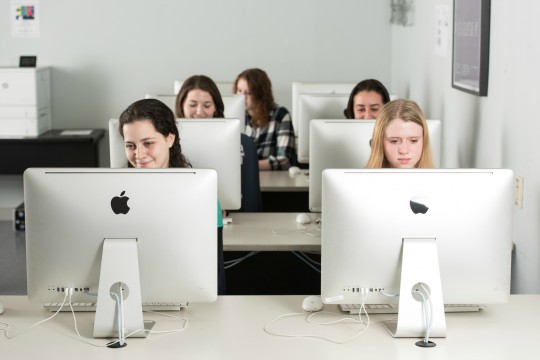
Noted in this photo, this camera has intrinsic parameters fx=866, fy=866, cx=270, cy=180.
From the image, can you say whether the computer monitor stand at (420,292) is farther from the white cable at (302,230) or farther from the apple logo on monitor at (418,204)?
the white cable at (302,230)

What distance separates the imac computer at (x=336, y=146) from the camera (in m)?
3.55

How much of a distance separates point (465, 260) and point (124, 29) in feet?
16.3

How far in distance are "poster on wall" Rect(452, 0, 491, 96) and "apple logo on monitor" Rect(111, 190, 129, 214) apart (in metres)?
2.07

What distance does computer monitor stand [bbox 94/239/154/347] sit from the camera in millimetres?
2346

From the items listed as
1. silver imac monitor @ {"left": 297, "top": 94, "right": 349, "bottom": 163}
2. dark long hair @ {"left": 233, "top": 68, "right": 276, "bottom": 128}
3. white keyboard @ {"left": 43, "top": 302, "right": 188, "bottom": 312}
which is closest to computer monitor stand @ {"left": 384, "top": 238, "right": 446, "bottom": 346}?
white keyboard @ {"left": 43, "top": 302, "right": 188, "bottom": 312}

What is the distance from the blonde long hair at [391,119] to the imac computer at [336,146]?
333mm

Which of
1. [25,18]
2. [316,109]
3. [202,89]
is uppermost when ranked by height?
[25,18]

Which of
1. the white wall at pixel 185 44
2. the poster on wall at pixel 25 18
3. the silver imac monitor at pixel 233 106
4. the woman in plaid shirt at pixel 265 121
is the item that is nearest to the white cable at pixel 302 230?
the silver imac monitor at pixel 233 106

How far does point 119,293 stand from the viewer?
2377mm

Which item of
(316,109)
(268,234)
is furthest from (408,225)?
(316,109)

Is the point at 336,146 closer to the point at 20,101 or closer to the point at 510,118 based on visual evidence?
the point at 510,118

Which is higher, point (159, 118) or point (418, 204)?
point (159, 118)

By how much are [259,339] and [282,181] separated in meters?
2.47

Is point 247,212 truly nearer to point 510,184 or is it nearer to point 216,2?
point 510,184
